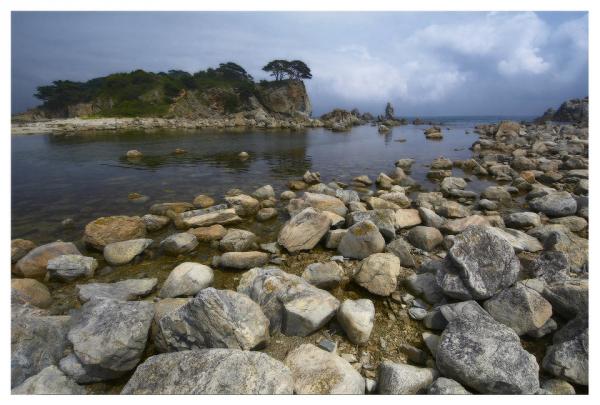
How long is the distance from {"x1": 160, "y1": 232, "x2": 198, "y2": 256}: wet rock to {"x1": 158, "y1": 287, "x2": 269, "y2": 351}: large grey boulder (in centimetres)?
348

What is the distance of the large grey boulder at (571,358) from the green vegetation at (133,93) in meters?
80.4

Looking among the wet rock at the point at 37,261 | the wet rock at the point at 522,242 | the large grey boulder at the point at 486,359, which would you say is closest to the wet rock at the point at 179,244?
the wet rock at the point at 37,261

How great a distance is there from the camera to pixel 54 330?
12.5 ft

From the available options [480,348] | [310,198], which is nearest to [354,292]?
[480,348]

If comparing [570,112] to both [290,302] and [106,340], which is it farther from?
[106,340]

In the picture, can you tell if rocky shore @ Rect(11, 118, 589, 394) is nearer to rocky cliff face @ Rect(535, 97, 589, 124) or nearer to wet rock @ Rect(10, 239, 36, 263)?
wet rock @ Rect(10, 239, 36, 263)

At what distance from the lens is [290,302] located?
4.29 m

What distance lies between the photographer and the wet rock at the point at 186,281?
5.13 m

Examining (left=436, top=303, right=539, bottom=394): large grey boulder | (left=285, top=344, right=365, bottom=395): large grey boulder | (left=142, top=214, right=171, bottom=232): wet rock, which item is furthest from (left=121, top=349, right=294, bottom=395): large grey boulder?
(left=142, top=214, right=171, bottom=232): wet rock

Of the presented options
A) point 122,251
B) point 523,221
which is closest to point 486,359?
point 523,221

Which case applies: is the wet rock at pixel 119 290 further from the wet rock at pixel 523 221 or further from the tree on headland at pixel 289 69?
the tree on headland at pixel 289 69

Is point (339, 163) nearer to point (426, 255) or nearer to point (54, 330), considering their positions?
point (426, 255)
